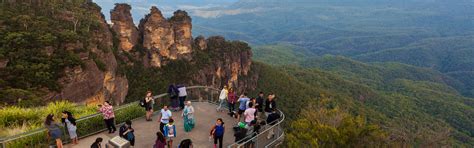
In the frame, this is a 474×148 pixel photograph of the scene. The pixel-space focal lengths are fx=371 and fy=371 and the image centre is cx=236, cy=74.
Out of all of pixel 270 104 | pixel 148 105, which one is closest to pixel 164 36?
pixel 148 105

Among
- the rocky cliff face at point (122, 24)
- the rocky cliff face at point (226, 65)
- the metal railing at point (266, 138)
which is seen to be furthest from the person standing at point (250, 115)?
the rocky cliff face at point (226, 65)

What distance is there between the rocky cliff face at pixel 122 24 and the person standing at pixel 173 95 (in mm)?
49026

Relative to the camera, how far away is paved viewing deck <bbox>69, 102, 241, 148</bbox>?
1759 cm

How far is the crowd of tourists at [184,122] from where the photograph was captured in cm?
1564

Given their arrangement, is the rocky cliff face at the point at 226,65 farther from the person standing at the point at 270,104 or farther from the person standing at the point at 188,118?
the person standing at the point at 188,118

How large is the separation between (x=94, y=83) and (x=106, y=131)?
87.0 feet

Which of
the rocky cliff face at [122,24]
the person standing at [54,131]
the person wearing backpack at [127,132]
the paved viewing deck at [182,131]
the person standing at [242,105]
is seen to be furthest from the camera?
the rocky cliff face at [122,24]

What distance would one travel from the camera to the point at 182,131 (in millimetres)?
19250

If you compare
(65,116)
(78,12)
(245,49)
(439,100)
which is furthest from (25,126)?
(439,100)

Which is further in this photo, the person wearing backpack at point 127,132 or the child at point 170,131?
the child at point 170,131

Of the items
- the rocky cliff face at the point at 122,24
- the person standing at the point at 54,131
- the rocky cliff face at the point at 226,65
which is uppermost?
the rocky cliff face at the point at 122,24

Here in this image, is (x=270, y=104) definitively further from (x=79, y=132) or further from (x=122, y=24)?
(x=122, y=24)

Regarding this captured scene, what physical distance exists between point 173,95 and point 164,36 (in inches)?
2374

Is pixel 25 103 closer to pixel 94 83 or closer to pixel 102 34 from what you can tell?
pixel 94 83
